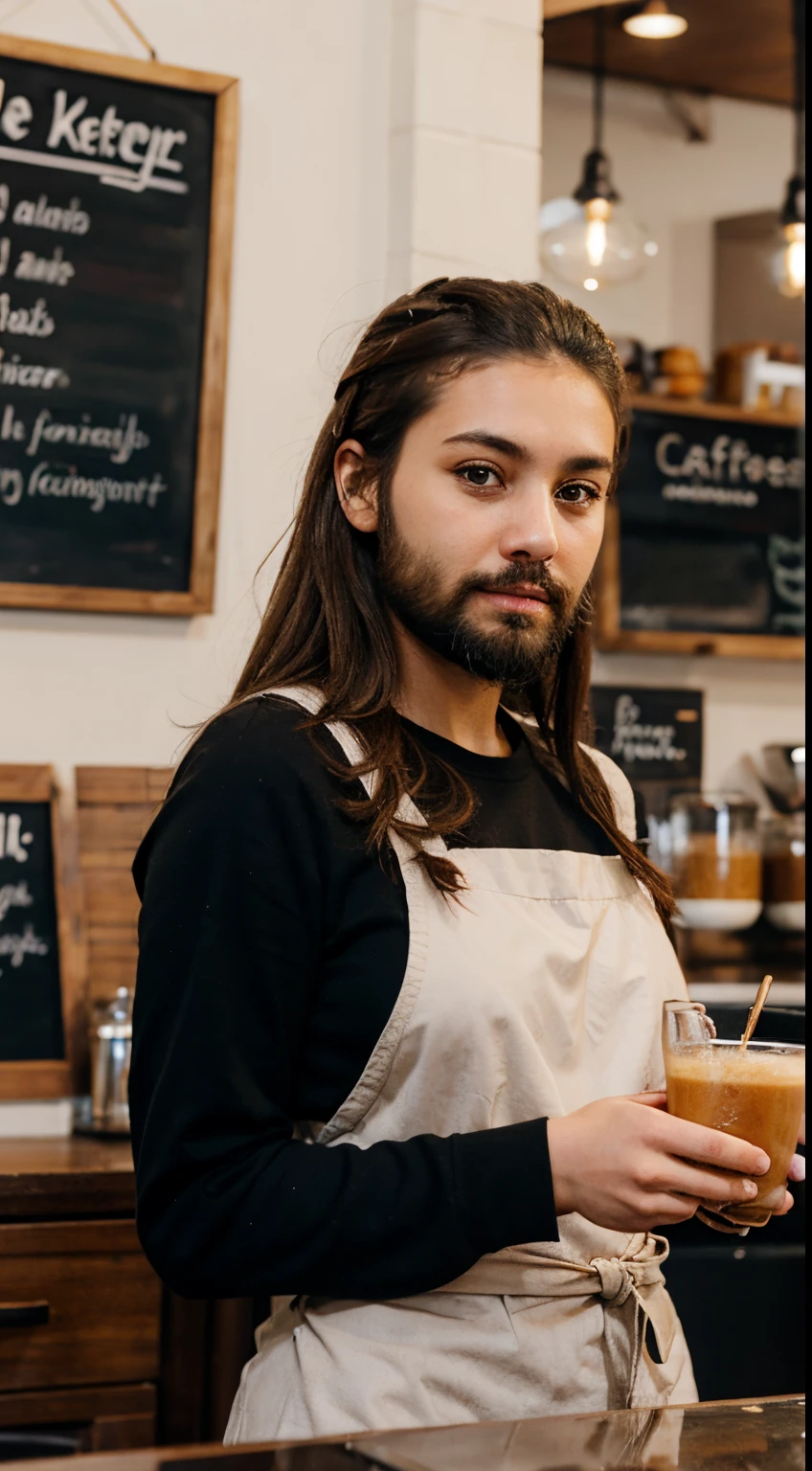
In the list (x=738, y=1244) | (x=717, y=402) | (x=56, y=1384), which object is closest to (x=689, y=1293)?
(x=738, y=1244)

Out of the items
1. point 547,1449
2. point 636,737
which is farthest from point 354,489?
point 636,737

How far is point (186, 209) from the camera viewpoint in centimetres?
219

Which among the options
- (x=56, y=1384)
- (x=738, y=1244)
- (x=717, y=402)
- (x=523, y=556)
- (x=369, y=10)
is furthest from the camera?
(x=717, y=402)

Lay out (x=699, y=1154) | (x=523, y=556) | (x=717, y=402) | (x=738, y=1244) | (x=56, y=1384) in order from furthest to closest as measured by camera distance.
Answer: (x=717, y=402) < (x=738, y=1244) < (x=56, y=1384) < (x=523, y=556) < (x=699, y=1154)

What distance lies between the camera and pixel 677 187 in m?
3.62

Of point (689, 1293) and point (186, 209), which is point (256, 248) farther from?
point (689, 1293)

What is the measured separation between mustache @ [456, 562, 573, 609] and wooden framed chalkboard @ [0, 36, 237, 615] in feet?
3.08

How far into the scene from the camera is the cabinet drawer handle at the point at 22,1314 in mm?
1777

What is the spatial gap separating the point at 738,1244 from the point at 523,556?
3.44ft

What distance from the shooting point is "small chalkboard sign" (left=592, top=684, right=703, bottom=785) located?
3236 millimetres

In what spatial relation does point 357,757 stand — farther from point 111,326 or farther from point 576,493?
point 111,326

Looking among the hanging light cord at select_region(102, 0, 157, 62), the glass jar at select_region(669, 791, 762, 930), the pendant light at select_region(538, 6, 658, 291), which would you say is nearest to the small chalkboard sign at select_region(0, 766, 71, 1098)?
the hanging light cord at select_region(102, 0, 157, 62)

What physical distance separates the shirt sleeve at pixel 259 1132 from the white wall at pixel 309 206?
1002mm

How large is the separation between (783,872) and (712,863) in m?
0.22
